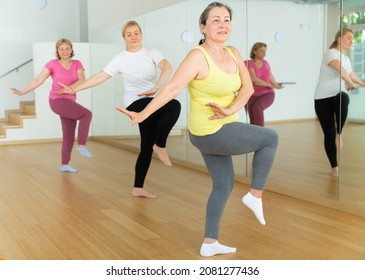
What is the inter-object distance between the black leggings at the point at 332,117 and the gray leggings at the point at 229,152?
4.12 ft

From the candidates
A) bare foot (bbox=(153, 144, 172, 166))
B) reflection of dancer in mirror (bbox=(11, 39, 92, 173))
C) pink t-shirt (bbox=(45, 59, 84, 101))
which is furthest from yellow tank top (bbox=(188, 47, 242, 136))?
pink t-shirt (bbox=(45, 59, 84, 101))

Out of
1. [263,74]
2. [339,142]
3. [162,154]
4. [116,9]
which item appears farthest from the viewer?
[116,9]

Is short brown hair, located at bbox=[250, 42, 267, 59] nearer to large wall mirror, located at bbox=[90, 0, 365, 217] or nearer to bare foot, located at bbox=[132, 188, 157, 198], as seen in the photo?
large wall mirror, located at bbox=[90, 0, 365, 217]

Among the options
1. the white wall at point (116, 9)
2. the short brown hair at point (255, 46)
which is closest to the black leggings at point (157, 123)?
the short brown hair at point (255, 46)

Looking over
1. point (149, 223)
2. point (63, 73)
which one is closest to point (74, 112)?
point (63, 73)

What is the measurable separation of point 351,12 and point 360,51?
0.29 metres

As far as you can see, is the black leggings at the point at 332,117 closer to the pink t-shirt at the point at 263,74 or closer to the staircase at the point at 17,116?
the pink t-shirt at the point at 263,74

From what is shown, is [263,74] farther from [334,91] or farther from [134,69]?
[134,69]

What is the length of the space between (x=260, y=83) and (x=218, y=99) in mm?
2005

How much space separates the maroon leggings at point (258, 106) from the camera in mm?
4348

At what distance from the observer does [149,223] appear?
3.38m

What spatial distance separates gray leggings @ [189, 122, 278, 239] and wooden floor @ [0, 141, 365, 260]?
29 cm

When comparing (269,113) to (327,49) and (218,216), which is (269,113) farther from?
(218,216)

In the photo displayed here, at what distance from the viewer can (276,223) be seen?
131 inches
